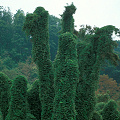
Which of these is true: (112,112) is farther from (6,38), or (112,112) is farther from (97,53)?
(6,38)

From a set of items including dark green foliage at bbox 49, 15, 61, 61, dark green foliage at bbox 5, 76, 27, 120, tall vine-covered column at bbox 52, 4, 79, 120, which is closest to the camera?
tall vine-covered column at bbox 52, 4, 79, 120

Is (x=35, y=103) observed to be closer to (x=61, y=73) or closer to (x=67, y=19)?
(x=61, y=73)

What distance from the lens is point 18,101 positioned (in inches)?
280

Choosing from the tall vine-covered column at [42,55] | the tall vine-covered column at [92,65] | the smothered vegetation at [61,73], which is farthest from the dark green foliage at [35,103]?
the tall vine-covered column at [92,65]

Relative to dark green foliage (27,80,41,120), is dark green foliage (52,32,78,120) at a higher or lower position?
higher

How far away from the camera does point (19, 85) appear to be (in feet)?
23.7

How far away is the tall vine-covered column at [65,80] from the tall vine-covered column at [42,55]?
1.00m

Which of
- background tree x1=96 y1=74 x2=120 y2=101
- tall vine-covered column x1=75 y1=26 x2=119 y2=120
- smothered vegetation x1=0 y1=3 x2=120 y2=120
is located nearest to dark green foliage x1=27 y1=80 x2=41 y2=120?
smothered vegetation x1=0 y1=3 x2=120 y2=120

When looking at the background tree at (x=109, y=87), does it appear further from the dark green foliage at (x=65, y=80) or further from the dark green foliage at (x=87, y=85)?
the dark green foliage at (x=65, y=80)

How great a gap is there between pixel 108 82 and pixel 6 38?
19.7 metres

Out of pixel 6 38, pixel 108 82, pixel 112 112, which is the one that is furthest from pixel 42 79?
pixel 6 38

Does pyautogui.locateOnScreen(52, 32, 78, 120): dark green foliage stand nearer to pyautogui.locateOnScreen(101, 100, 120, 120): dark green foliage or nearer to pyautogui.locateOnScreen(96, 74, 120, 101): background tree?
pyautogui.locateOnScreen(101, 100, 120, 120): dark green foliage

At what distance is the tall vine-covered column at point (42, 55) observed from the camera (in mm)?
7270

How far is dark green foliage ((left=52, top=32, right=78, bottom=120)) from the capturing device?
19.5 ft
